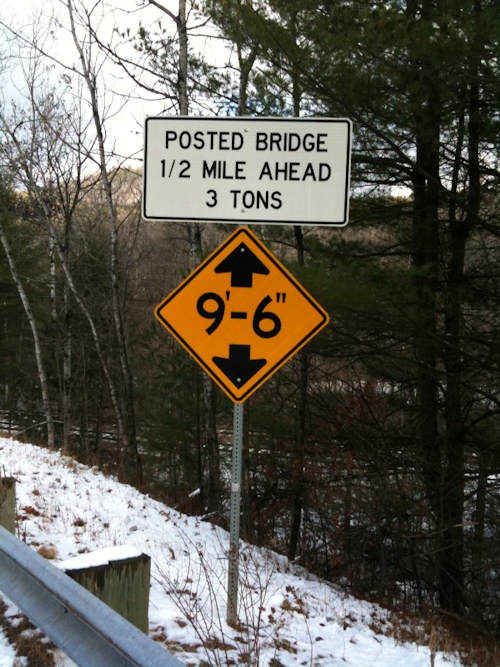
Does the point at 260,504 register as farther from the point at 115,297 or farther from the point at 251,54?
the point at 251,54

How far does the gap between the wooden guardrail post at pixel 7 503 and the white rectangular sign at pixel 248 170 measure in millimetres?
2056

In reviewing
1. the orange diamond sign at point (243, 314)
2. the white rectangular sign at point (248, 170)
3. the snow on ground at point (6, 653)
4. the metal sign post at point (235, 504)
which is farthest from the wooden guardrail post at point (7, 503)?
the white rectangular sign at point (248, 170)

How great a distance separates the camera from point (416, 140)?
863 cm

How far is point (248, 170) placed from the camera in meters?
3.56

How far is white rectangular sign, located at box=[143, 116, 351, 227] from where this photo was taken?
3516 millimetres

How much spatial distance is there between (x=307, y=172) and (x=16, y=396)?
3425 cm

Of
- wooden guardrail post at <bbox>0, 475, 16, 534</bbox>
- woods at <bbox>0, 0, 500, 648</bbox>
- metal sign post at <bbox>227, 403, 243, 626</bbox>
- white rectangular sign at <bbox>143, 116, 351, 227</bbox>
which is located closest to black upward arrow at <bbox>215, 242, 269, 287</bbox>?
white rectangular sign at <bbox>143, 116, 351, 227</bbox>

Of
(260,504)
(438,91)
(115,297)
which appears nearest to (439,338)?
(438,91)

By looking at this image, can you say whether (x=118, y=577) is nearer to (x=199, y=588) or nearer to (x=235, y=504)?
(x=235, y=504)

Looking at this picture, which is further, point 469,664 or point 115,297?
point 115,297

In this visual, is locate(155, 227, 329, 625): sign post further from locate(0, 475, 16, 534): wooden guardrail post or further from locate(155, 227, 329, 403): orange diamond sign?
locate(0, 475, 16, 534): wooden guardrail post

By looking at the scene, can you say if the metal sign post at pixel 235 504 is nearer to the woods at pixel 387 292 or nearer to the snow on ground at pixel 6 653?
the snow on ground at pixel 6 653

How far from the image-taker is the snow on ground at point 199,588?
3.69m

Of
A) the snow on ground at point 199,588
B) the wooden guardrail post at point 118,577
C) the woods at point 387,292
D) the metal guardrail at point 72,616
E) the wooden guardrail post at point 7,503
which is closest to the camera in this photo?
the metal guardrail at point 72,616
